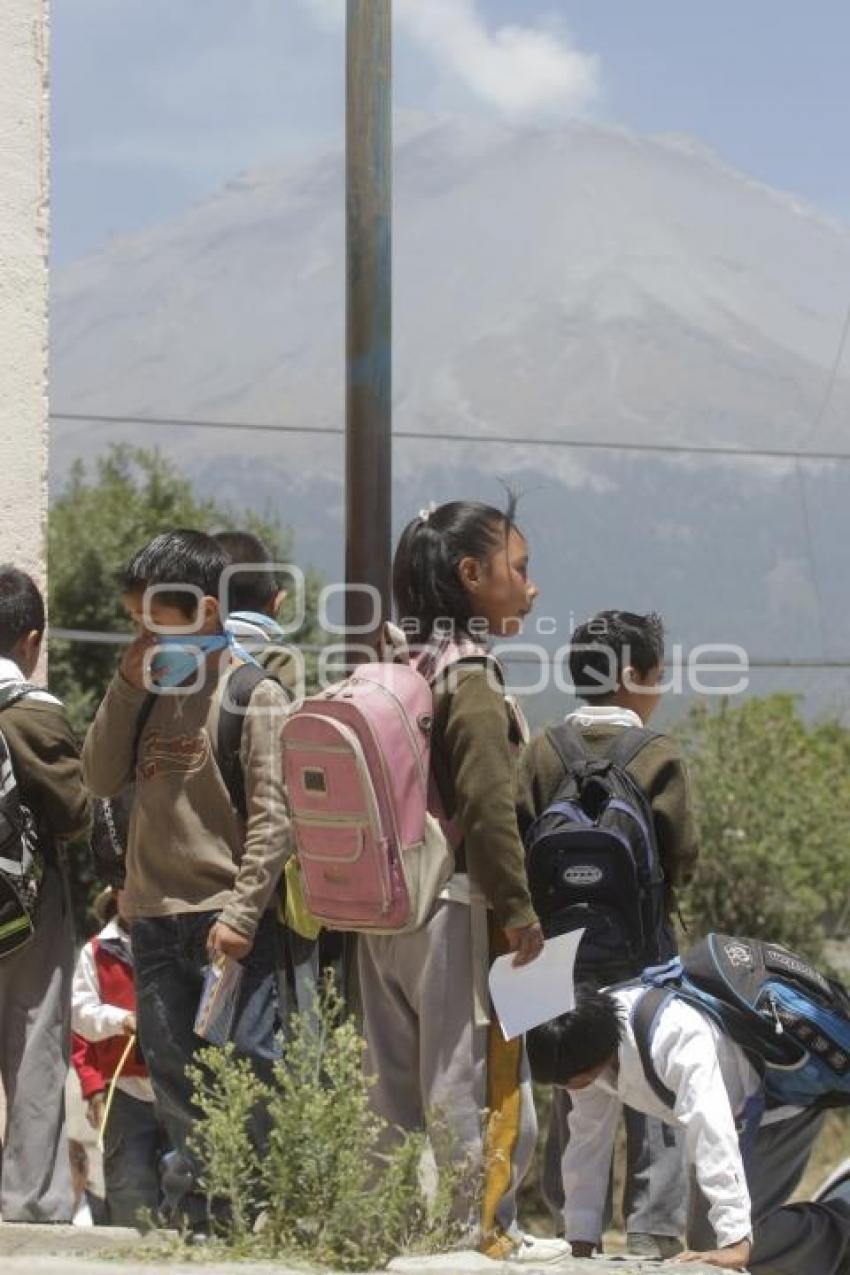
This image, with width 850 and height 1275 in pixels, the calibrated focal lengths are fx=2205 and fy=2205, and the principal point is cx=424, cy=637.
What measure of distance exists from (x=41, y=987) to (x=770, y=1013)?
169 cm

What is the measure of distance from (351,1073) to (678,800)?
1.37 m

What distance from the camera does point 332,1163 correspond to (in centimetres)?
410

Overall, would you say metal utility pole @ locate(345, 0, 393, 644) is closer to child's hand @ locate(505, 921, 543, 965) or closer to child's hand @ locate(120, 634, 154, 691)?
child's hand @ locate(120, 634, 154, 691)

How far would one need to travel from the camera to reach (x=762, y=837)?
18.7 m

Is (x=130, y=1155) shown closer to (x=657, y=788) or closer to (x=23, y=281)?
(x=657, y=788)

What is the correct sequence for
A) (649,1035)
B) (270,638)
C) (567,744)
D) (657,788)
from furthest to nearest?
1. (270,638)
2. (567,744)
3. (657,788)
4. (649,1035)

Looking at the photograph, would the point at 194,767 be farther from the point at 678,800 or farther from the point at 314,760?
the point at 678,800

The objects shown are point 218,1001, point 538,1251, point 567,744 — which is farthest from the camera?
point 567,744

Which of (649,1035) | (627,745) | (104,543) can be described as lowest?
(649,1035)

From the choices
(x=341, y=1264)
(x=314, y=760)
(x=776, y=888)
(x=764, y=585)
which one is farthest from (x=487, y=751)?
(x=764, y=585)

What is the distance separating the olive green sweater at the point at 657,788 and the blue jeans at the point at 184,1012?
786 millimetres

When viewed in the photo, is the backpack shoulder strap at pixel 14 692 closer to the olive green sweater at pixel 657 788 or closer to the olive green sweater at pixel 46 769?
the olive green sweater at pixel 46 769

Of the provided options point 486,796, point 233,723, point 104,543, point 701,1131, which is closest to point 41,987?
point 233,723

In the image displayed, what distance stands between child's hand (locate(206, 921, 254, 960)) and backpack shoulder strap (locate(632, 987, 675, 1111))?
83 centimetres
